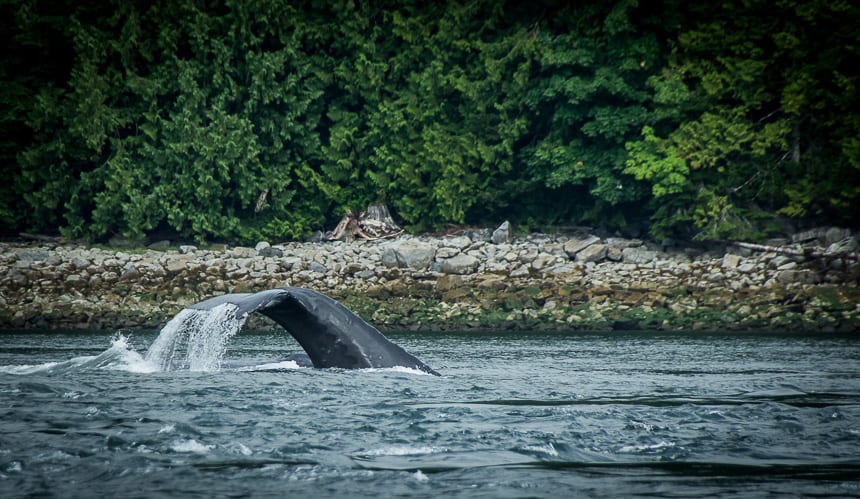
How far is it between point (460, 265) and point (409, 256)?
1.78 m

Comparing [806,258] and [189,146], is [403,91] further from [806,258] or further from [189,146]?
[806,258]

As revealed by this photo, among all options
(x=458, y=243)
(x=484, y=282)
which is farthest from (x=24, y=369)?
(x=458, y=243)

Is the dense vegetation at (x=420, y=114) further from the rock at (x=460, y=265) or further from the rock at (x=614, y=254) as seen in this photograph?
the rock at (x=460, y=265)

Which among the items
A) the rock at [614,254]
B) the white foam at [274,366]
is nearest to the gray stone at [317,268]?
the rock at [614,254]

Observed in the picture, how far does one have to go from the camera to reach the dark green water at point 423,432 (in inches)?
273

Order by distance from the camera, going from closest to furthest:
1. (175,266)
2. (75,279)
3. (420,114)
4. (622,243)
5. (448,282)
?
(448,282)
(75,279)
(175,266)
(622,243)
(420,114)

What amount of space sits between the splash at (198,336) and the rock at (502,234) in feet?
82.8

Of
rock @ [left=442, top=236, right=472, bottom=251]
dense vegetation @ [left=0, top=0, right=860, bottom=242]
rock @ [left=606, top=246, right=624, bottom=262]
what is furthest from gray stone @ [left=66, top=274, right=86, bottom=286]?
rock @ [left=606, top=246, right=624, bottom=262]

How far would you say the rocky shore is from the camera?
3005cm

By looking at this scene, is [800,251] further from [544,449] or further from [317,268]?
[544,449]

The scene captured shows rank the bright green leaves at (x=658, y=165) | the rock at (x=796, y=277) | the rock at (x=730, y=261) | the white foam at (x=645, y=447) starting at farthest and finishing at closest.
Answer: the bright green leaves at (x=658, y=165) → the rock at (x=730, y=261) → the rock at (x=796, y=277) → the white foam at (x=645, y=447)

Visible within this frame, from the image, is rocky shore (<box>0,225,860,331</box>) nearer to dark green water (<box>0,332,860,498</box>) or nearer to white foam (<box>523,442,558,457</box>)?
dark green water (<box>0,332,860,498</box>)

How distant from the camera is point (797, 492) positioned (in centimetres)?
667

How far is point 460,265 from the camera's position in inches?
1355
